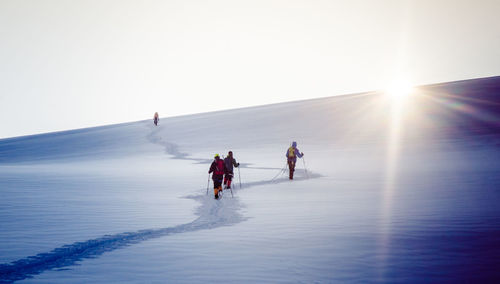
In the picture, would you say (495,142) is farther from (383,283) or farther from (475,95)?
(383,283)

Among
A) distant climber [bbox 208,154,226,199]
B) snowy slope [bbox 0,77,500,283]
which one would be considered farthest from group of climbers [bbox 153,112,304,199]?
snowy slope [bbox 0,77,500,283]

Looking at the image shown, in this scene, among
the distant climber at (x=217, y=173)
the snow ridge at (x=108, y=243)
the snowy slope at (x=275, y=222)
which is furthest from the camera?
the distant climber at (x=217, y=173)

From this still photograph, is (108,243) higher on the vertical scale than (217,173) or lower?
lower

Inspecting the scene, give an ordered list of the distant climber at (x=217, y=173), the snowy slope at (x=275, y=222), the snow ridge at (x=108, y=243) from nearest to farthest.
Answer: the snowy slope at (x=275, y=222)
the snow ridge at (x=108, y=243)
the distant climber at (x=217, y=173)

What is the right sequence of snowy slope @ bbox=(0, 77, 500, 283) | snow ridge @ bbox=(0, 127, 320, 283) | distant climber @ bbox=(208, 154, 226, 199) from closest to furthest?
1. snowy slope @ bbox=(0, 77, 500, 283)
2. snow ridge @ bbox=(0, 127, 320, 283)
3. distant climber @ bbox=(208, 154, 226, 199)

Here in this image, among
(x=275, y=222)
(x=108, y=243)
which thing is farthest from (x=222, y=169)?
(x=108, y=243)

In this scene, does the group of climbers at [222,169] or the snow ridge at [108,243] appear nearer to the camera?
the snow ridge at [108,243]

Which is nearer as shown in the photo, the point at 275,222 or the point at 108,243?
the point at 108,243

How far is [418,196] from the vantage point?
34.0 feet

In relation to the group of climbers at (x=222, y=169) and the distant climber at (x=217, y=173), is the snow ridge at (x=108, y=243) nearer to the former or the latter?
the distant climber at (x=217, y=173)

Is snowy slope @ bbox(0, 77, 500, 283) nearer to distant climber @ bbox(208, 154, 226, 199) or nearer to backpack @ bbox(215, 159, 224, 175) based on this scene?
distant climber @ bbox(208, 154, 226, 199)

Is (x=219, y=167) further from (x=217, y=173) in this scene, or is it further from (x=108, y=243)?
(x=108, y=243)

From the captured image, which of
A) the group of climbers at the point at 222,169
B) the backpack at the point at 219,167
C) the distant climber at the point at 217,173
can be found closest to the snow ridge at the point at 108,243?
the distant climber at the point at 217,173

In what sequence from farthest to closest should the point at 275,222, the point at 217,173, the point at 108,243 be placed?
1. the point at 217,173
2. the point at 275,222
3. the point at 108,243
